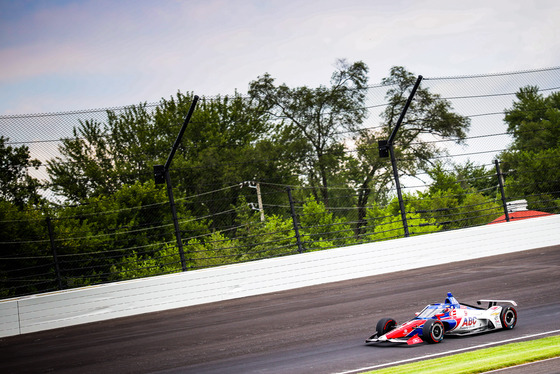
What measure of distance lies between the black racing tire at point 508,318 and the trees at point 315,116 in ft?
44.5

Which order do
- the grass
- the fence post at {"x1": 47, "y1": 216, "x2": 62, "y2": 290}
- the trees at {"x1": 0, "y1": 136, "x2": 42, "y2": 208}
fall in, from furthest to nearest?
1. the trees at {"x1": 0, "y1": 136, "x2": 42, "y2": 208}
2. the fence post at {"x1": 47, "y1": 216, "x2": 62, "y2": 290}
3. the grass

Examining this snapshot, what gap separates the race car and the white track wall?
5861mm

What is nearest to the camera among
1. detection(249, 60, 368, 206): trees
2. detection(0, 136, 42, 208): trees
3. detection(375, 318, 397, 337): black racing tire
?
detection(375, 318, 397, 337): black racing tire

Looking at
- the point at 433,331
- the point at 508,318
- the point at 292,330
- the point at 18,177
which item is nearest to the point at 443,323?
the point at 433,331

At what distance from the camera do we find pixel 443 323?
221 inches

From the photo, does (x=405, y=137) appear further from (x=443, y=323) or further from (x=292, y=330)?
(x=443, y=323)

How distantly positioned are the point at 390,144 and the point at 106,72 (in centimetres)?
1438

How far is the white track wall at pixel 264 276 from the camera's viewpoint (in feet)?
33.1

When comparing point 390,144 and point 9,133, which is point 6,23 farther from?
point 390,144

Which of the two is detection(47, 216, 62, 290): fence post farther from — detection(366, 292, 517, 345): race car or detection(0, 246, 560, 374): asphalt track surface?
detection(366, 292, 517, 345): race car

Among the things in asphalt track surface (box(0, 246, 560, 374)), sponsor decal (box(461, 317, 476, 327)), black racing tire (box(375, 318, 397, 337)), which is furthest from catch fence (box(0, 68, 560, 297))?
sponsor decal (box(461, 317, 476, 327))

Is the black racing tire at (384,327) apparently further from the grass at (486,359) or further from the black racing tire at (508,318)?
the black racing tire at (508,318)

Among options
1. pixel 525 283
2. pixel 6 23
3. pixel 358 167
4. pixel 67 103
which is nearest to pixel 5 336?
pixel 525 283

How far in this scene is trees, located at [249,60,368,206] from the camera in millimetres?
20750
